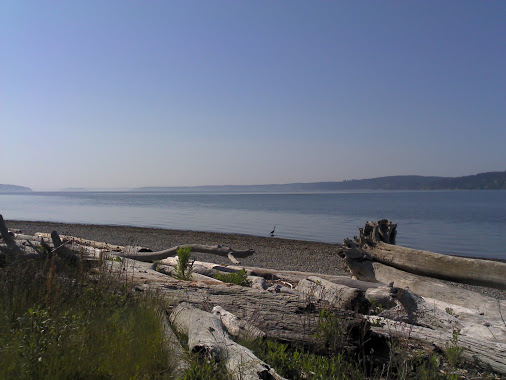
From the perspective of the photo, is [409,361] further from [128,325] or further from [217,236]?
[217,236]

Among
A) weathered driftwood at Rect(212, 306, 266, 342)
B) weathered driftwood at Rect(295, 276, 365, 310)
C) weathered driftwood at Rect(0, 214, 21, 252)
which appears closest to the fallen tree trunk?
weathered driftwood at Rect(295, 276, 365, 310)

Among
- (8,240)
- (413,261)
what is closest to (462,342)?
(413,261)

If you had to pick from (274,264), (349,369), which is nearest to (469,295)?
(349,369)

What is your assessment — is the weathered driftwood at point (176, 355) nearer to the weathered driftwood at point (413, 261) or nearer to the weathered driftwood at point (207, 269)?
the weathered driftwood at point (207, 269)

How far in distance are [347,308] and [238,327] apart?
70.9 inches

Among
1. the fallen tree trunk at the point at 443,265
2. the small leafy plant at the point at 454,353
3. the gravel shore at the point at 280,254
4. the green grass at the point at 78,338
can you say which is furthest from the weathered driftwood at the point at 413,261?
the green grass at the point at 78,338

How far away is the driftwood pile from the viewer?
394cm

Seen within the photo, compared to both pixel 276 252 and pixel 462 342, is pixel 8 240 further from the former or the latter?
pixel 276 252

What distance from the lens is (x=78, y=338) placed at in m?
3.17

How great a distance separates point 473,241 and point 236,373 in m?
29.9

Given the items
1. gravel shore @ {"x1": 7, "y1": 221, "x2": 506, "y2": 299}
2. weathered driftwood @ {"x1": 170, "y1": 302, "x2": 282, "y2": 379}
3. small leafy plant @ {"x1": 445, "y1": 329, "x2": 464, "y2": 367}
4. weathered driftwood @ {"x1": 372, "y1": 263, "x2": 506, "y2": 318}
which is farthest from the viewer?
gravel shore @ {"x1": 7, "y1": 221, "x2": 506, "y2": 299}

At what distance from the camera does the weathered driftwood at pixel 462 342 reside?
390 cm

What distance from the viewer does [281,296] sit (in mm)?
4773

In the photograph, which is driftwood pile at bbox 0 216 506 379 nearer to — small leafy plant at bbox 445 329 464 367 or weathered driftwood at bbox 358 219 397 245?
small leafy plant at bbox 445 329 464 367
